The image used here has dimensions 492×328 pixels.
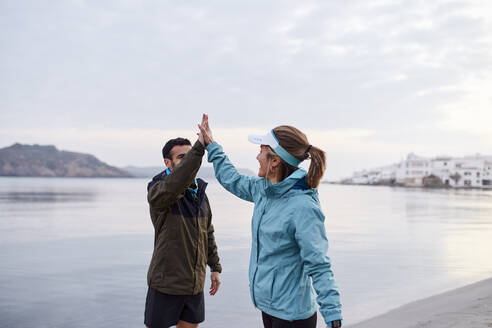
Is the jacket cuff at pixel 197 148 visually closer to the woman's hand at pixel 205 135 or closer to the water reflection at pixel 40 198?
the woman's hand at pixel 205 135

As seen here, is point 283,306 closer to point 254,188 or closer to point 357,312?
point 254,188

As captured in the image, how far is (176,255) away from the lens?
3.15 metres

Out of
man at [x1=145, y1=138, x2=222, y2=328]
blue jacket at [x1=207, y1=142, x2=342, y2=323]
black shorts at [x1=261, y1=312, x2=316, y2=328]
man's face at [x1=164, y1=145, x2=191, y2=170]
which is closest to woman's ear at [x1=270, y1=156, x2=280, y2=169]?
blue jacket at [x1=207, y1=142, x2=342, y2=323]

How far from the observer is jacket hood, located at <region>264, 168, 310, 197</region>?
2381 millimetres

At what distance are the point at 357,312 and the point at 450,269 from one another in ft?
15.8

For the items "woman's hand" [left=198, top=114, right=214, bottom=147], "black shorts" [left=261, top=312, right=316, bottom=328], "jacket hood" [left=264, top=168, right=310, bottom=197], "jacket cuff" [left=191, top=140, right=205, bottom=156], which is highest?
A: "woman's hand" [left=198, top=114, right=214, bottom=147]

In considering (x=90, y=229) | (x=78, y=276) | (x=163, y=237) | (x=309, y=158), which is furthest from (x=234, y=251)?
(x=309, y=158)

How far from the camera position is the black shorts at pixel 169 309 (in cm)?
306

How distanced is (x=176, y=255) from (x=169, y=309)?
40 centimetres

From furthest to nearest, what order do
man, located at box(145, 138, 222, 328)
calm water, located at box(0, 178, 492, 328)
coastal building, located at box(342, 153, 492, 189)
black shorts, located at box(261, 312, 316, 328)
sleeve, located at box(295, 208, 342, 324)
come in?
coastal building, located at box(342, 153, 492, 189) → calm water, located at box(0, 178, 492, 328) → man, located at box(145, 138, 222, 328) → black shorts, located at box(261, 312, 316, 328) → sleeve, located at box(295, 208, 342, 324)

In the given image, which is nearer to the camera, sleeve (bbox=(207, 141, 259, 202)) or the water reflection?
sleeve (bbox=(207, 141, 259, 202))

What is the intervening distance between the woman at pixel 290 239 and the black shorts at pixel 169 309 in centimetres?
87

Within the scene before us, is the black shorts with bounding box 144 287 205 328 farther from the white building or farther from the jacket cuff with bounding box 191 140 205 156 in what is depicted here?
the white building

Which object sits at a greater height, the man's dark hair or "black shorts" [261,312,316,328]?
the man's dark hair
